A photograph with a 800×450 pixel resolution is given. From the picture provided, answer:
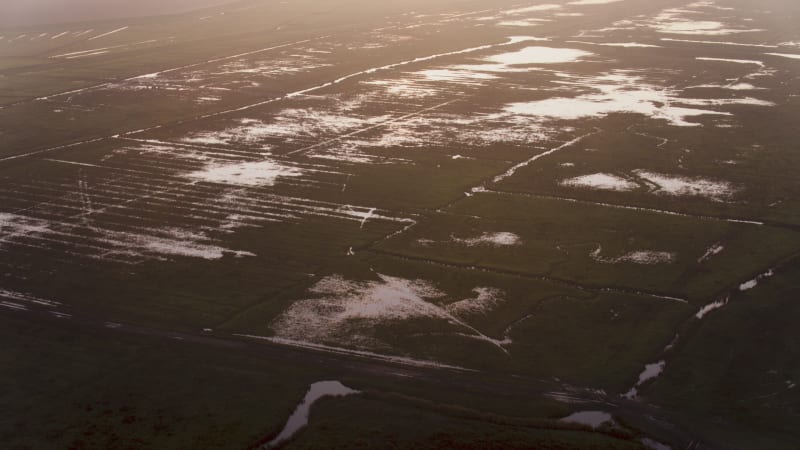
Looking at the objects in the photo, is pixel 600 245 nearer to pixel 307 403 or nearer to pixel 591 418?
pixel 591 418

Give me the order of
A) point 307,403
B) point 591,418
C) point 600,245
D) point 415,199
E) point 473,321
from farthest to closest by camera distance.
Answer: point 415,199 < point 600,245 < point 473,321 < point 307,403 < point 591,418

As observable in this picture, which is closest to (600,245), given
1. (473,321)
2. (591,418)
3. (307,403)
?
(473,321)

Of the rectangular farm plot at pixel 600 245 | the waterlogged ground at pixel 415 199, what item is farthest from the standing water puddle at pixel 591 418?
the rectangular farm plot at pixel 600 245

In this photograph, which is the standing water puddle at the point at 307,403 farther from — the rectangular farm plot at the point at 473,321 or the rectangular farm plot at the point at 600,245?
the rectangular farm plot at the point at 600,245

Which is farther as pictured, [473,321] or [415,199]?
[415,199]

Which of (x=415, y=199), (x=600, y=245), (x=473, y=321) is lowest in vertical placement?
(x=600, y=245)

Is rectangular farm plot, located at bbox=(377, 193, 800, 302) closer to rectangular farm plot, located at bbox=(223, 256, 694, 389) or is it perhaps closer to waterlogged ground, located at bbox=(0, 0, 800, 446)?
waterlogged ground, located at bbox=(0, 0, 800, 446)
